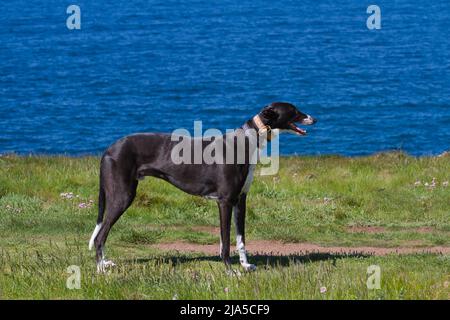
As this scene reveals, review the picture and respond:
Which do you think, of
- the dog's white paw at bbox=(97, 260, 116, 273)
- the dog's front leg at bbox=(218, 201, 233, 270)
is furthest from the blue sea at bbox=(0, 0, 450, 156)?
the dog's white paw at bbox=(97, 260, 116, 273)

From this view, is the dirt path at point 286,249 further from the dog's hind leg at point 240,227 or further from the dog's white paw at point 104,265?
the dog's white paw at point 104,265

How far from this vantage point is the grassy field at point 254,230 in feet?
43.1

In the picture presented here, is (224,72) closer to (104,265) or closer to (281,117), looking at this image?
(281,117)

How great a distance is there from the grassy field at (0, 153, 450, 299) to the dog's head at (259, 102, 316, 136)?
77.9 inches

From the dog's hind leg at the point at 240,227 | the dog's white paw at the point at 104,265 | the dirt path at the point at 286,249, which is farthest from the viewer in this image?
the dirt path at the point at 286,249

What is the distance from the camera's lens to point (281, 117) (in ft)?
50.5

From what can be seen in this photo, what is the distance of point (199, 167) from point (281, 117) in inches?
54.2

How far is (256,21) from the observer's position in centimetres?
10206

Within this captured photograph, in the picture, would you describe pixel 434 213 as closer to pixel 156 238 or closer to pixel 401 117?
pixel 156 238

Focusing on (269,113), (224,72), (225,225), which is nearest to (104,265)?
(225,225)

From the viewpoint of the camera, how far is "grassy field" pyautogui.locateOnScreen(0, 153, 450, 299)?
43.1ft

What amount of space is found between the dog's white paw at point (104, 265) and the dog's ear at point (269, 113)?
3.04m

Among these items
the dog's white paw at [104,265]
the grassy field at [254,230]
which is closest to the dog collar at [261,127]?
the grassy field at [254,230]
